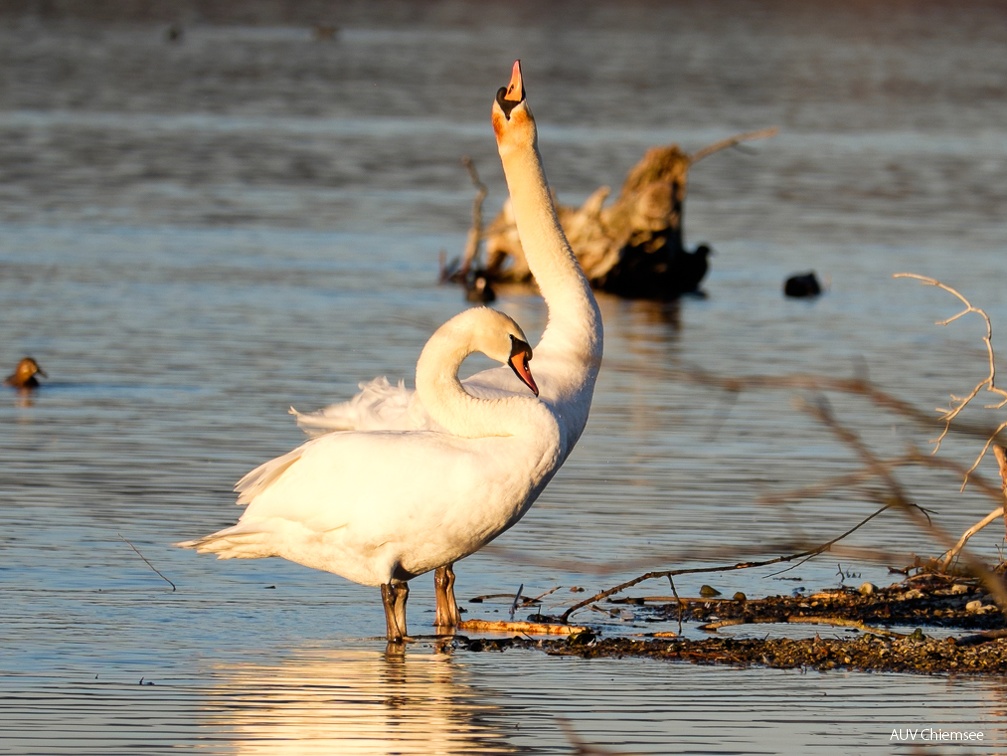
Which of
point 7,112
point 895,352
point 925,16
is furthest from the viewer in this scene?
point 925,16

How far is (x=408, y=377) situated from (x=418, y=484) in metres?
6.78

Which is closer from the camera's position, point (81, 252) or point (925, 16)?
point (81, 252)

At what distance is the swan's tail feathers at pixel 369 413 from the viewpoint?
8.86 meters

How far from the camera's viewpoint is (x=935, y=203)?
95.0 ft

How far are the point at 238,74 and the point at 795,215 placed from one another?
2867 centimetres

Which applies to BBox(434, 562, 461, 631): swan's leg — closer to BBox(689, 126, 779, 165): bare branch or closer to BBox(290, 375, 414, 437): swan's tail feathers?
BBox(290, 375, 414, 437): swan's tail feathers

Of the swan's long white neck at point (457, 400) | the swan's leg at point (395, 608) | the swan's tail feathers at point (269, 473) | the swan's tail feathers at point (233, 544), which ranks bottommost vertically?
the swan's leg at point (395, 608)

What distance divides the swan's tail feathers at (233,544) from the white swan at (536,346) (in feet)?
2.40

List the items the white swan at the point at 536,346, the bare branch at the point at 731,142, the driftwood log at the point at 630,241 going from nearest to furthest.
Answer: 1. the white swan at the point at 536,346
2. the bare branch at the point at 731,142
3. the driftwood log at the point at 630,241

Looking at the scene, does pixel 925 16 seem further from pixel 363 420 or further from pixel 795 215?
pixel 363 420

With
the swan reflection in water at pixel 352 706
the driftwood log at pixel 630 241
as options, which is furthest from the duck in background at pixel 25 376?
the driftwood log at pixel 630 241

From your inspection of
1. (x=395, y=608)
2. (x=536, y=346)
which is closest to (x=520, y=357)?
(x=536, y=346)

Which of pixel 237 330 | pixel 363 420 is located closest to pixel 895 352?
pixel 237 330

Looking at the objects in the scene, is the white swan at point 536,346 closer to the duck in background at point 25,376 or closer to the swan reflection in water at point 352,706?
the swan reflection in water at point 352,706
